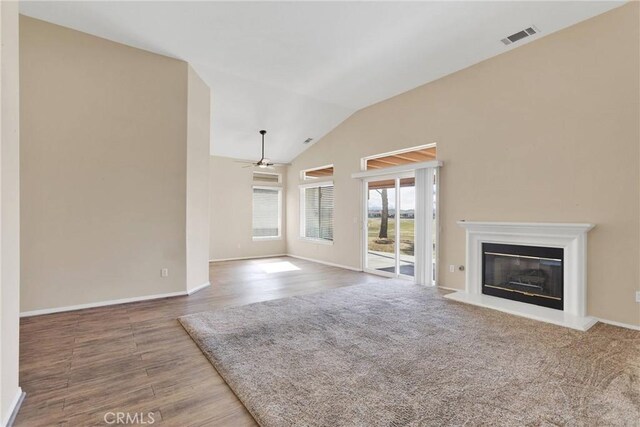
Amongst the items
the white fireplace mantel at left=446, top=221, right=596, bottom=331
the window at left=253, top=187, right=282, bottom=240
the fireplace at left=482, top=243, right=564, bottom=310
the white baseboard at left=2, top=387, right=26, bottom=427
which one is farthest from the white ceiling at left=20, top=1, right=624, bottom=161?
the white baseboard at left=2, top=387, right=26, bottom=427

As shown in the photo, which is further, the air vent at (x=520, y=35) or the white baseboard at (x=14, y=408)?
the air vent at (x=520, y=35)

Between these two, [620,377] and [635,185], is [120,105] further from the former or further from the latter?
[635,185]

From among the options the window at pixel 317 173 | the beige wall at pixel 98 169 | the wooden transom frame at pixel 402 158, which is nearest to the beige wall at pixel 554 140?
the wooden transom frame at pixel 402 158

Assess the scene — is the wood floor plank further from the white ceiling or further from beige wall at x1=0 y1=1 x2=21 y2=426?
the white ceiling

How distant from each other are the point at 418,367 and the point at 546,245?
2.76 metres

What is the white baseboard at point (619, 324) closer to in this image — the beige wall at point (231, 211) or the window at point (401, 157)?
the window at point (401, 157)

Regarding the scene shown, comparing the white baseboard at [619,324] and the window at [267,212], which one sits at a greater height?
the window at [267,212]

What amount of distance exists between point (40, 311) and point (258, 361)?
10.5 feet

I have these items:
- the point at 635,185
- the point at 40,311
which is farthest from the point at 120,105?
the point at 635,185

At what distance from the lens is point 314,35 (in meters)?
3.93

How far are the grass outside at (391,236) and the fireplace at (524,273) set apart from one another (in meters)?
1.44

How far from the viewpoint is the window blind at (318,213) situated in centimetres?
775

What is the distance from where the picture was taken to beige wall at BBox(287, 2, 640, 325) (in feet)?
11.0

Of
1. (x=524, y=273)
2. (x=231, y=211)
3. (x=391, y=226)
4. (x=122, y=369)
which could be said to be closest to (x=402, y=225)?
(x=391, y=226)
